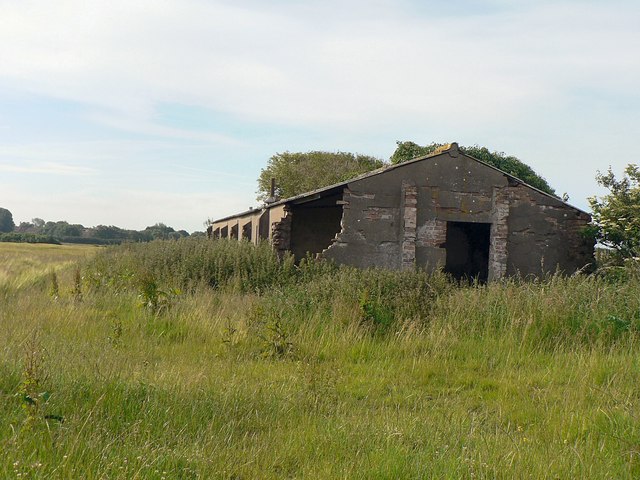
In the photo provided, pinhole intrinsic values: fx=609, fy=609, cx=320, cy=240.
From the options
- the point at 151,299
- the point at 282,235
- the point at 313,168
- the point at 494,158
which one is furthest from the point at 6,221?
the point at 151,299

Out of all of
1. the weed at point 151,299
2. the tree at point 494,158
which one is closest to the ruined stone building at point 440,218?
the weed at point 151,299

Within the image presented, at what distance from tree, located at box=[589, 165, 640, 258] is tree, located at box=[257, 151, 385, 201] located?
25986 mm

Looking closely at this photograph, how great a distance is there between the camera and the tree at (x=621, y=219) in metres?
15.6

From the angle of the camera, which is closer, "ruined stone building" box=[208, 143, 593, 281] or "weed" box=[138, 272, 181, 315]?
"weed" box=[138, 272, 181, 315]

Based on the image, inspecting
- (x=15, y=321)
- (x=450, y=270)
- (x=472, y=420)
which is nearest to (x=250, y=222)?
(x=450, y=270)

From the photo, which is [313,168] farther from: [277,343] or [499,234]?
[277,343]

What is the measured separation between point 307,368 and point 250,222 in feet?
56.2

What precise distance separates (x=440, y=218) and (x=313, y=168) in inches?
1109

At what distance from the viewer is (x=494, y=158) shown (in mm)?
31188

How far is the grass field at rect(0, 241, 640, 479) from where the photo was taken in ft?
12.8

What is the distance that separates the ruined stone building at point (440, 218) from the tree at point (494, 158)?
14835 mm

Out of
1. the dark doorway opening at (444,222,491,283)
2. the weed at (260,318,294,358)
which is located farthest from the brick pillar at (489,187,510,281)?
the weed at (260,318,294,358)

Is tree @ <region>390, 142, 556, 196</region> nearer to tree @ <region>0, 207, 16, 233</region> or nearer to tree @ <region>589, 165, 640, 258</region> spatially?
tree @ <region>589, 165, 640, 258</region>

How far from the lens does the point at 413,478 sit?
371 cm
